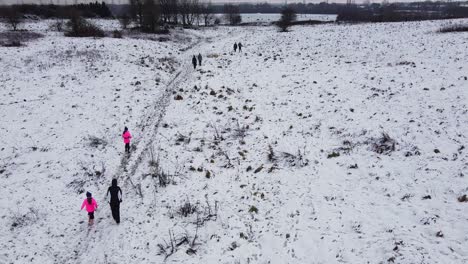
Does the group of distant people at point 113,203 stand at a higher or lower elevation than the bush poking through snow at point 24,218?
higher

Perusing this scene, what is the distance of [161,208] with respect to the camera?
40.7 feet

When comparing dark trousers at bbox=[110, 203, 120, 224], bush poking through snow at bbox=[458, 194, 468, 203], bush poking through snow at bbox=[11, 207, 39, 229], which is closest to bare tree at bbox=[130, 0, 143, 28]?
bush poking through snow at bbox=[11, 207, 39, 229]

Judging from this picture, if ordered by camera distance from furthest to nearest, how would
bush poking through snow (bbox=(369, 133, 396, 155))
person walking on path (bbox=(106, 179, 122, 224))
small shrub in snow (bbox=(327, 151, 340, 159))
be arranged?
small shrub in snow (bbox=(327, 151, 340, 159)) → bush poking through snow (bbox=(369, 133, 396, 155)) → person walking on path (bbox=(106, 179, 122, 224))

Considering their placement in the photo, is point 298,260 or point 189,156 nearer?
point 298,260

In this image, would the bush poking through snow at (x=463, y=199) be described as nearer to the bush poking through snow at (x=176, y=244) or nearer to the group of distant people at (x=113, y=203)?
the bush poking through snow at (x=176, y=244)

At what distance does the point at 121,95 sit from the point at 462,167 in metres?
23.2

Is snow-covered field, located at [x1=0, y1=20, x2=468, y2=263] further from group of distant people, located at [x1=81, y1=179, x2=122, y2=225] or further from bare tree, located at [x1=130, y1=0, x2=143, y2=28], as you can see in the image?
bare tree, located at [x1=130, y1=0, x2=143, y2=28]

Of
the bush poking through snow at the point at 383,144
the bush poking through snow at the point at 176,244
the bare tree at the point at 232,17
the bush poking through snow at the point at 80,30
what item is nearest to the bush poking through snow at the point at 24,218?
the bush poking through snow at the point at 176,244

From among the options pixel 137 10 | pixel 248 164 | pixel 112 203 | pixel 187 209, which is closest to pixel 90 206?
pixel 112 203

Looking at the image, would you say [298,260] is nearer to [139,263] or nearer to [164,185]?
[139,263]

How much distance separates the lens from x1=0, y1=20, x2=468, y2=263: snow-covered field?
33.0ft

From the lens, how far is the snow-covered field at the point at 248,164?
1005 centimetres

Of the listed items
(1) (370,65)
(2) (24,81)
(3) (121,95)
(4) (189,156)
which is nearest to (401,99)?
(1) (370,65)

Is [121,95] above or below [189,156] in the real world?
above
